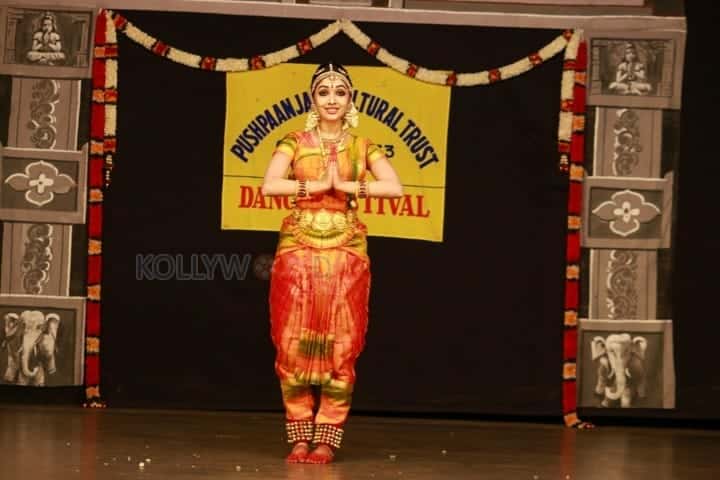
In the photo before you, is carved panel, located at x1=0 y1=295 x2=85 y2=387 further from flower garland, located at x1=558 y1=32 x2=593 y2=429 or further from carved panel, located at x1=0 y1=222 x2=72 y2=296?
flower garland, located at x1=558 y1=32 x2=593 y2=429

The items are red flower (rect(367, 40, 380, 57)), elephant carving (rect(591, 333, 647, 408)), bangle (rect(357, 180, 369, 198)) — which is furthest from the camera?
elephant carving (rect(591, 333, 647, 408))

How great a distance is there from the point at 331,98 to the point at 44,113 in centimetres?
214

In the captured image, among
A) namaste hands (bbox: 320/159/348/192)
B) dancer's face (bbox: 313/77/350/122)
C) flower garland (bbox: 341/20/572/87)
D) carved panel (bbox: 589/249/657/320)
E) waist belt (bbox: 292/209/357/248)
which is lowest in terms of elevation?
carved panel (bbox: 589/249/657/320)

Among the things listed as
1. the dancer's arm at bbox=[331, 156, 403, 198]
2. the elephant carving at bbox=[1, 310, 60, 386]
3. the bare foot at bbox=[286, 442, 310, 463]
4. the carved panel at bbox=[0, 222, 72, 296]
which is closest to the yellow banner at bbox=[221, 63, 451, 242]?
the carved panel at bbox=[0, 222, 72, 296]

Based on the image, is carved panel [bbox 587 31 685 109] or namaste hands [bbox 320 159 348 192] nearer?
namaste hands [bbox 320 159 348 192]

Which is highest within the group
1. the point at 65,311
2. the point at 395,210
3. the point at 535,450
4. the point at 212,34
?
the point at 212,34

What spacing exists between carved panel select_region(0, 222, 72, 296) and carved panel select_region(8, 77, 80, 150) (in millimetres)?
385

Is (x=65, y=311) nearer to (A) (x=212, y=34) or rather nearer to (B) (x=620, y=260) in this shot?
(A) (x=212, y=34)

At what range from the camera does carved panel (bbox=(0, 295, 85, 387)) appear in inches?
288

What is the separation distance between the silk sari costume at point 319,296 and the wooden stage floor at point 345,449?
0.76ft

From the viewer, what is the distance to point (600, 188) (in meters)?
7.32

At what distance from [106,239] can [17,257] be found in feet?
1.37

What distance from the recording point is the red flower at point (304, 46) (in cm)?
724

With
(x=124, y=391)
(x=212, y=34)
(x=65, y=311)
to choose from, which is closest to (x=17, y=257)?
(x=65, y=311)
